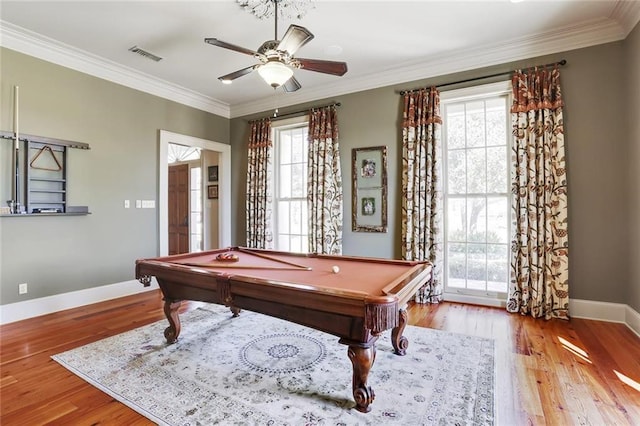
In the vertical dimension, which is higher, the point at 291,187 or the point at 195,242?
the point at 291,187

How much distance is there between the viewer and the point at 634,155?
9.36 ft

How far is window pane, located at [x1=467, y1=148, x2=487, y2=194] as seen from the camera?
3734mm

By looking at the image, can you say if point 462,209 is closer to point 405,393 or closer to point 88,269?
point 405,393

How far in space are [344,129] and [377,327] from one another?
3.52m

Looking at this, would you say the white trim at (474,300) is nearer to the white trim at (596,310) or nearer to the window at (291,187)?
the white trim at (596,310)

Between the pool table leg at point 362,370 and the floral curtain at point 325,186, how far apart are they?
2717mm

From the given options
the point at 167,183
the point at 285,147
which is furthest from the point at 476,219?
the point at 167,183

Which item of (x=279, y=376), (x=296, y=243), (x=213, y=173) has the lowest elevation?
(x=279, y=376)

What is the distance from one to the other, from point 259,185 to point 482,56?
11.7 feet

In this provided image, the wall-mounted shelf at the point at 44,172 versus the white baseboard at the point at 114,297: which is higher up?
the wall-mounted shelf at the point at 44,172

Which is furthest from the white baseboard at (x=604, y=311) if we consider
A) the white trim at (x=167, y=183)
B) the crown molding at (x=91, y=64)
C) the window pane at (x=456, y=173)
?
the crown molding at (x=91, y=64)

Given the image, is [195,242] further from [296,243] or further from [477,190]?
[477,190]

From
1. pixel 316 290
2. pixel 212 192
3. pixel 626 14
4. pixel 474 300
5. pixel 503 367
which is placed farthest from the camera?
pixel 212 192

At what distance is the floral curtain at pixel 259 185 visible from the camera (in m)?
5.09
